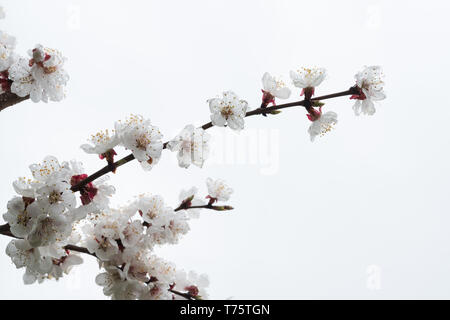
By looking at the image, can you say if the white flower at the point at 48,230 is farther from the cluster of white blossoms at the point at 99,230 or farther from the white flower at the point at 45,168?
the white flower at the point at 45,168

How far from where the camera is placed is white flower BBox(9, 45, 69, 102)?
133cm

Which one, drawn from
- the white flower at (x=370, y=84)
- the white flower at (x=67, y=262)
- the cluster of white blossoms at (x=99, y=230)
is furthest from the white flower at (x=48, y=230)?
the white flower at (x=370, y=84)

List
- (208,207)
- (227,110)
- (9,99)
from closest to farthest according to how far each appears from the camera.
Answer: (227,110) → (9,99) → (208,207)

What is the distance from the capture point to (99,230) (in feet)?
4.18

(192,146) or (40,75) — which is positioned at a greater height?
Answer: (40,75)

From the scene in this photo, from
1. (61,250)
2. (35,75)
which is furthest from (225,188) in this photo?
(35,75)

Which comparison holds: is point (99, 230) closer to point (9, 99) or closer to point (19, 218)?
point (19, 218)

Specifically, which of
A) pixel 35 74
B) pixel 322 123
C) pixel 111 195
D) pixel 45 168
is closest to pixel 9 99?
pixel 35 74

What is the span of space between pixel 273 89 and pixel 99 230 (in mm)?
662

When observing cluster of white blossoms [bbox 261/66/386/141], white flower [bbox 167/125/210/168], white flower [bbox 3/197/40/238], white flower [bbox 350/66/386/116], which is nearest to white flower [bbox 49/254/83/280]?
white flower [bbox 3/197/40/238]

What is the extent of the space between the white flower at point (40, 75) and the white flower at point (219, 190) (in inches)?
22.5
